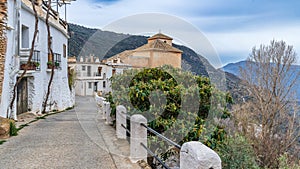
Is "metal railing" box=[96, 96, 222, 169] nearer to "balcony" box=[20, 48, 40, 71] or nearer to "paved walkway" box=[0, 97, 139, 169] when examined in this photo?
"paved walkway" box=[0, 97, 139, 169]

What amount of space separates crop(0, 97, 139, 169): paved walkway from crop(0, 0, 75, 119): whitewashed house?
2835 mm

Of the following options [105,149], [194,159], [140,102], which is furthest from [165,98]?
[194,159]

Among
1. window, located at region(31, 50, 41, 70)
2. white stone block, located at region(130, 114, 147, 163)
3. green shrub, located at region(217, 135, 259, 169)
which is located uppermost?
window, located at region(31, 50, 41, 70)

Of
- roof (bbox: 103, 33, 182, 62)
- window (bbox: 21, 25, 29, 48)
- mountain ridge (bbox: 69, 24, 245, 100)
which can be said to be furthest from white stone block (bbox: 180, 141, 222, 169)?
window (bbox: 21, 25, 29, 48)

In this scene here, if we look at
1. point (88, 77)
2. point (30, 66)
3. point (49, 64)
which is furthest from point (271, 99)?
point (88, 77)

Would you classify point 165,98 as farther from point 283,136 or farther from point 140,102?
point 283,136

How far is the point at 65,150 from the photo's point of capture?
5.59 m

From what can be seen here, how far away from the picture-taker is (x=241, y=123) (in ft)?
49.9

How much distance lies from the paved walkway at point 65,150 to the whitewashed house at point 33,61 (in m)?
2.83

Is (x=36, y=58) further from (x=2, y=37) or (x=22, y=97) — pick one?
(x=2, y=37)

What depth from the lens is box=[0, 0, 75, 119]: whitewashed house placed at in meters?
9.41

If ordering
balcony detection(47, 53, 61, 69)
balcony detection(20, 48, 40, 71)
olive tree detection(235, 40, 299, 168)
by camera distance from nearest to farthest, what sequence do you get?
balcony detection(20, 48, 40, 71), balcony detection(47, 53, 61, 69), olive tree detection(235, 40, 299, 168)

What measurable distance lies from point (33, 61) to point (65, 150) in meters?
7.74

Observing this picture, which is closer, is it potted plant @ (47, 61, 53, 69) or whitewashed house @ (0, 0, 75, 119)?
whitewashed house @ (0, 0, 75, 119)
